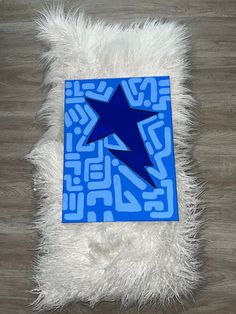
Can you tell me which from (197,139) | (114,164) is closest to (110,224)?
(114,164)

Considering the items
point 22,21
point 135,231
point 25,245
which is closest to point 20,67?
point 22,21

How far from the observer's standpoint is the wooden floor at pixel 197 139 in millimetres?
1254

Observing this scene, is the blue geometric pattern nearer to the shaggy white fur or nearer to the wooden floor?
the shaggy white fur

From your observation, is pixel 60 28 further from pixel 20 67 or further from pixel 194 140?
pixel 194 140

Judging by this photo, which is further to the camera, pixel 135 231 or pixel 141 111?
pixel 141 111

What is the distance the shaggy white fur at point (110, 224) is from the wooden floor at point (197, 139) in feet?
0.17

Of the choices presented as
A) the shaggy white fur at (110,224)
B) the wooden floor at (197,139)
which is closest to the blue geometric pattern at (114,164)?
the shaggy white fur at (110,224)

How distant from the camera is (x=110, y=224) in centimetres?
128

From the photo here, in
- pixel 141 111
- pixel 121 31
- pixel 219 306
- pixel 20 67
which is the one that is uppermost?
pixel 121 31

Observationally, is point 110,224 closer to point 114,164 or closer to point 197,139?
point 114,164

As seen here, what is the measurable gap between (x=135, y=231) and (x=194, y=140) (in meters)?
0.43

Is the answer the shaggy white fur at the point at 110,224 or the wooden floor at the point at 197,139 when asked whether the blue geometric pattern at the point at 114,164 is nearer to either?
the shaggy white fur at the point at 110,224

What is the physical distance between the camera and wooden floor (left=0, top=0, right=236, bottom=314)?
4.11ft

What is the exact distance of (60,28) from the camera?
150cm
